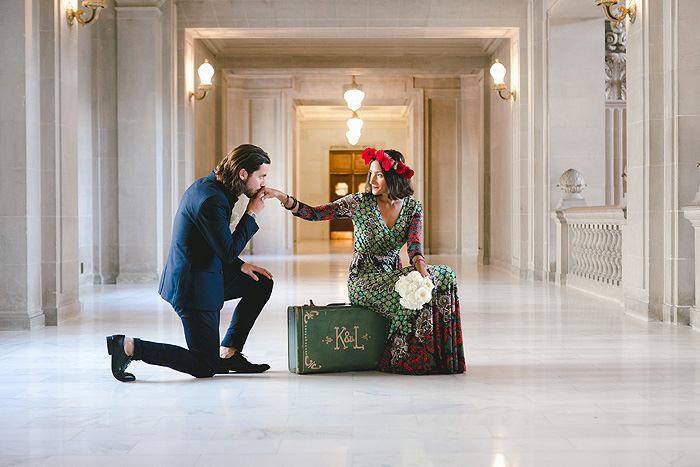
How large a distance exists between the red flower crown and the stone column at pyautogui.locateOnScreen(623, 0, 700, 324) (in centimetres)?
339

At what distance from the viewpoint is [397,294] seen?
4633 millimetres

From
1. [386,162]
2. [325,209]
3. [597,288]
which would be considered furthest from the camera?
[597,288]

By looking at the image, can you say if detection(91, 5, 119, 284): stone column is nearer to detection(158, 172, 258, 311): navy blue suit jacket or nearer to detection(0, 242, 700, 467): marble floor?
detection(0, 242, 700, 467): marble floor

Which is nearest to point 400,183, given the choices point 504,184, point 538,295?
point 538,295

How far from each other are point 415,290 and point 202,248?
4.32 feet

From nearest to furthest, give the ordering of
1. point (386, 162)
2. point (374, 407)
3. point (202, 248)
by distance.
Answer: point (374, 407)
point (202, 248)
point (386, 162)

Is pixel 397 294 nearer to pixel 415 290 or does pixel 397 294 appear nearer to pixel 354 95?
pixel 415 290

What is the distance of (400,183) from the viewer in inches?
189

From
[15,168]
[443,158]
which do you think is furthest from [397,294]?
[443,158]

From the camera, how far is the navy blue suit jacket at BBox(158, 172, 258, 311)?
438 cm

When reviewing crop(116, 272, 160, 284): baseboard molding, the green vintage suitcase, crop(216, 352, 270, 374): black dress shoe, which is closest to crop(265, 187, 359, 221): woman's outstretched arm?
the green vintage suitcase

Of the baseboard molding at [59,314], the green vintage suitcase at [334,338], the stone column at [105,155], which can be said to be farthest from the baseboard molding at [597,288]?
the stone column at [105,155]

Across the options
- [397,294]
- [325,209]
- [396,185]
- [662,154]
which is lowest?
[397,294]

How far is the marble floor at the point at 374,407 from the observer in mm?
3121
